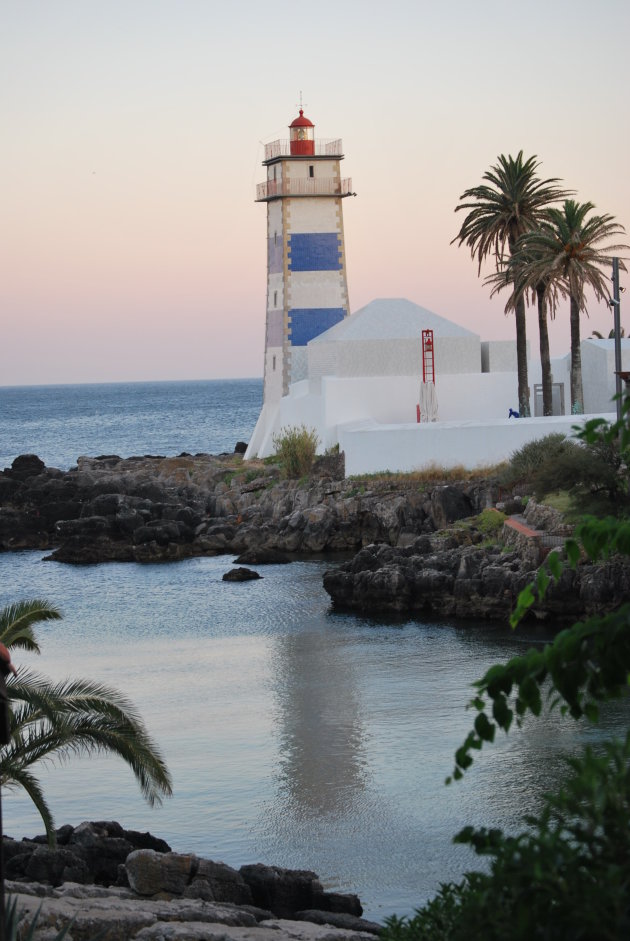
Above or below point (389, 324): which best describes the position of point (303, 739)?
below

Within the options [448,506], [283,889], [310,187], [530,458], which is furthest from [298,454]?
[283,889]

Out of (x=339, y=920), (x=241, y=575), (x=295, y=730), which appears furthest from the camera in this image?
(x=241, y=575)

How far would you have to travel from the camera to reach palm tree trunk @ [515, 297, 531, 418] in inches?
1427

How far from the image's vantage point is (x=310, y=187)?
42469mm

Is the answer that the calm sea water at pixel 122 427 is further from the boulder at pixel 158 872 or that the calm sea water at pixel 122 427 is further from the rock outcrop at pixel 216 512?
the boulder at pixel 158 872

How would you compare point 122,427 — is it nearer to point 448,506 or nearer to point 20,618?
point 448,506

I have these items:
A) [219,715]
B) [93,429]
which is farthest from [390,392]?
[93,429]

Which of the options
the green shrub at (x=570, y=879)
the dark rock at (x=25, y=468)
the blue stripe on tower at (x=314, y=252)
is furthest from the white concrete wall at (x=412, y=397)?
the green shrub at (x=570, y=879)

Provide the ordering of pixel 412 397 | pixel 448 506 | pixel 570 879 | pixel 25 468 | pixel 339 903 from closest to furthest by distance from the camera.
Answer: pixel 570 879
pixel 339 903
pixel 448 506
pixel 412 397
pixel 25 468

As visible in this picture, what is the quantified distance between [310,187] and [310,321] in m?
4.39

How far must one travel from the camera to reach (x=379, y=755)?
1666cm

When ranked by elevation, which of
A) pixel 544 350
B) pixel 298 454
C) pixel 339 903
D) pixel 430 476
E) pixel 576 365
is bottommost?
pixel 339 903

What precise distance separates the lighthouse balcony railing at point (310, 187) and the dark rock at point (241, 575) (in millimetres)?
15747

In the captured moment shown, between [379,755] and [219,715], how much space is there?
11.2ft
